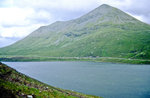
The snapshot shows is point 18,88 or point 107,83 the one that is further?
point 107,83

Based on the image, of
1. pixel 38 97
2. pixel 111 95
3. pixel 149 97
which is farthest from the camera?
pixel 111 95

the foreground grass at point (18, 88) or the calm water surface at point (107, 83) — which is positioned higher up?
the foreground grass at point (18, 88)

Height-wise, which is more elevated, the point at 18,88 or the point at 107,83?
the point at 18,88

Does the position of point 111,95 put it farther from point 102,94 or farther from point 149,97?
point 149,97

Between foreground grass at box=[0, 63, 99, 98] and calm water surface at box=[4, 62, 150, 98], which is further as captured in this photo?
calm water surface at box=[4, 62, 150, 98]

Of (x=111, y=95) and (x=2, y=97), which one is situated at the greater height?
(x=2, y=97)

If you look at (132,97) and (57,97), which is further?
(132,97)

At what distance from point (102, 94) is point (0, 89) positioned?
58509 mm

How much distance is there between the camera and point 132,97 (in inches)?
2648

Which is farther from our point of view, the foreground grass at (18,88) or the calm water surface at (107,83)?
the calm water surface at (107,83)

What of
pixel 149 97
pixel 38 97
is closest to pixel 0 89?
pixel 38 97

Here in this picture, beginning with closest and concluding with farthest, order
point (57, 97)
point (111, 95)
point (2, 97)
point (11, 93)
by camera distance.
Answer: point (2, 97) → point (11, 93) → point (57, 97) → point (111, 95)

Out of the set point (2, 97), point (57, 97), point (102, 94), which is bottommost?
point (102, 94)

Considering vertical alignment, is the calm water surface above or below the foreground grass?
below
